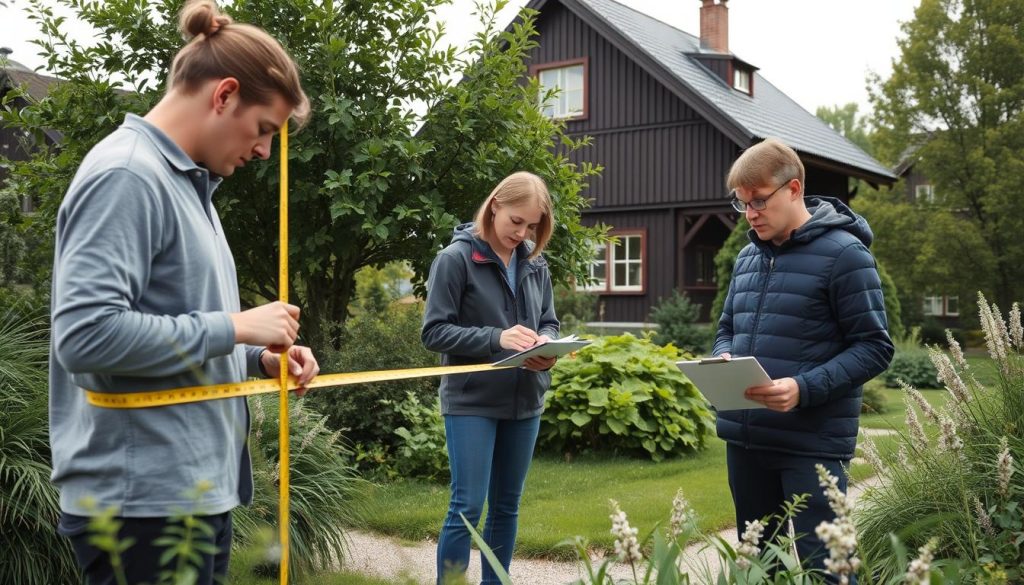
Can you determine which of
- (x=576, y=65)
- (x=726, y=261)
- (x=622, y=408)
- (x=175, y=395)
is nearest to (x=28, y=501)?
(x=175, y=395)

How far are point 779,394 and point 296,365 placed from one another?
166 cm

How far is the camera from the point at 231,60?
201 centimetres

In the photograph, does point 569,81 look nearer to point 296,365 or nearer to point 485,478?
point 485,478

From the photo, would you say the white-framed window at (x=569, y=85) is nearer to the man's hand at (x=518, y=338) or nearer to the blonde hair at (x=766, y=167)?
the man's hand at (x=518, y=338)

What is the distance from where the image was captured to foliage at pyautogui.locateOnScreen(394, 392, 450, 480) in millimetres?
7465

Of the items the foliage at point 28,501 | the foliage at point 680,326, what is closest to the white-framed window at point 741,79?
the foliage at point 680,326

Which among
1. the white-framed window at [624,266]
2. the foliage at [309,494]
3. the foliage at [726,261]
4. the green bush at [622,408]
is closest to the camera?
the foliage at [309,494]

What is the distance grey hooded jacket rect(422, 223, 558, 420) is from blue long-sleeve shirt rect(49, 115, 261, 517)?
1.75m

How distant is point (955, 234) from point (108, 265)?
28.3 metres

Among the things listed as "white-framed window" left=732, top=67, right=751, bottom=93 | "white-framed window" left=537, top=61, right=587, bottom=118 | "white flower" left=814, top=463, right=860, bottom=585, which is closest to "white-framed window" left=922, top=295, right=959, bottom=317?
"white-framed window" left=732, top=67, right=751, bottom=93

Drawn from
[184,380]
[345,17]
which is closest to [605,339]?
[345,17]

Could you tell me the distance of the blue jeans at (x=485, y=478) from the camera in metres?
3.78

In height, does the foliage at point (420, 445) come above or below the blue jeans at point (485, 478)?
below

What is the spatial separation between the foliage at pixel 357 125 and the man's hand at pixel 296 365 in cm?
447
